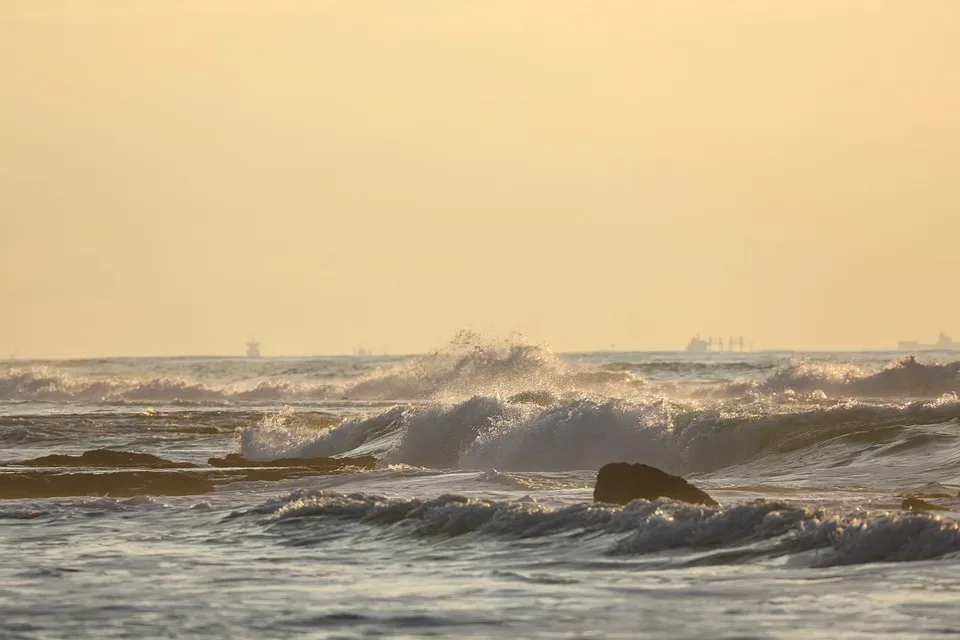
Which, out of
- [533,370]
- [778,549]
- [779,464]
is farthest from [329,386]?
[778,549]

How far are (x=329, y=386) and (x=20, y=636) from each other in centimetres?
6283

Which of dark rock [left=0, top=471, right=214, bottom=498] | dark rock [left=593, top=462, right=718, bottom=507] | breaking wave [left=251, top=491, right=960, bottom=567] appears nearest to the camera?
breaking wave [left=251, top=491, right=960, bottom=567]

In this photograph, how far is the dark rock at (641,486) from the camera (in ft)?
46.9

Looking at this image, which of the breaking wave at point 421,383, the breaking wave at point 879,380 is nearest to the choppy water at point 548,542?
the breaking wave at point 421,383

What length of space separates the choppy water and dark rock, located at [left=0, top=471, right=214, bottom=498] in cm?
28

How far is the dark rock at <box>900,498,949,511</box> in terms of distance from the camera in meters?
14.0

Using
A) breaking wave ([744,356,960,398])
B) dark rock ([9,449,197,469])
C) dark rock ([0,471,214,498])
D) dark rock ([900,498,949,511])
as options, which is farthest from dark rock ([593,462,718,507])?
breaking wave ([744,356,960,398])

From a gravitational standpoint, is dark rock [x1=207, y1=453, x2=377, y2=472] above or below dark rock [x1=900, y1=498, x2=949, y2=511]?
below

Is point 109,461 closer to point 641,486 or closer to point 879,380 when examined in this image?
point 641,486

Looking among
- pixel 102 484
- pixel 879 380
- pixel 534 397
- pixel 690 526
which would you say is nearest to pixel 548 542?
pixel 690 526

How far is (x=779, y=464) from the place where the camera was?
2252 cm

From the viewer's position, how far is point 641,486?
573 inches

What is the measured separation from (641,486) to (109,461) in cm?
1129

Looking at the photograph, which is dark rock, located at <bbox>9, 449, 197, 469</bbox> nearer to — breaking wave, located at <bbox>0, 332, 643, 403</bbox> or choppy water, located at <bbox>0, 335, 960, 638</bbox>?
choppy water, located at <bbox>0, 335, 960, 638</bbox>
